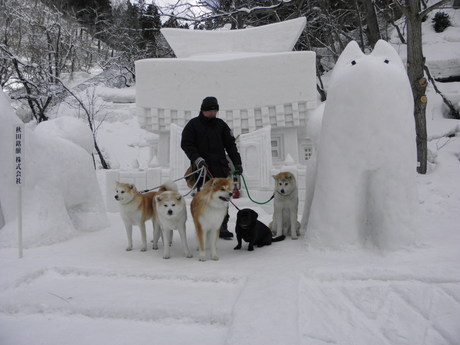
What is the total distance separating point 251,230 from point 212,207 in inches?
25.6

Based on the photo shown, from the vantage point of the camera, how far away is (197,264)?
365cm

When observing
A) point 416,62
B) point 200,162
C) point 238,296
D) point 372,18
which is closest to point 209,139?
point 200,162

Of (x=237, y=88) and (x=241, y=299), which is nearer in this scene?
(x=241, y=299)

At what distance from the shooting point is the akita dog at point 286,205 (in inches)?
174

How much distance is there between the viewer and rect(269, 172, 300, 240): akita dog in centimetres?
442

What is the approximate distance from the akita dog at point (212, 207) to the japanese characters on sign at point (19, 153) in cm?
209

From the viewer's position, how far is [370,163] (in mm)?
3525

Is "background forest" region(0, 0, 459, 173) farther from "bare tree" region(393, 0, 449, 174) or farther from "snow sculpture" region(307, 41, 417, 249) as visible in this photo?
"snow sculpture" region(307, 41, 417, 249)

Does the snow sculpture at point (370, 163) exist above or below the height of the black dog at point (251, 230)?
above

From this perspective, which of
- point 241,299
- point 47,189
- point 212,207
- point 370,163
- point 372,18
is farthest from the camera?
point 372,18

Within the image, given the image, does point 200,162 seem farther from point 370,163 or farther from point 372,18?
point 372,18

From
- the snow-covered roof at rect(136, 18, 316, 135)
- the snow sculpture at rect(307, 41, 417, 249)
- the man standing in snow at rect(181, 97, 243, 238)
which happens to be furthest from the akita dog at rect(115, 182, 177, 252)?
the snow-covered roof at rect(136, 18, 316, 135)

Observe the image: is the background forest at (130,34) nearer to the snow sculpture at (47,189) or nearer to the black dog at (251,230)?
the black dog at (251,230)

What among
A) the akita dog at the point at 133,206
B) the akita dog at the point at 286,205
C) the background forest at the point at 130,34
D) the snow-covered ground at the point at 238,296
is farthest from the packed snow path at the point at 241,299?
the background forest at the point at 130,34
